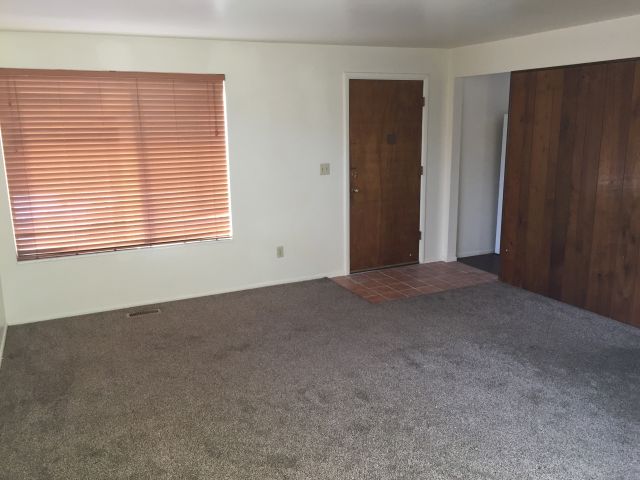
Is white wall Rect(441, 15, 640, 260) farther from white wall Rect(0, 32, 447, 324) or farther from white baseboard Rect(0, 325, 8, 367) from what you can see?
white baseboard Rect(0, 325, 8, 367)

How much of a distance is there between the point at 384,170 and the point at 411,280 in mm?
1150

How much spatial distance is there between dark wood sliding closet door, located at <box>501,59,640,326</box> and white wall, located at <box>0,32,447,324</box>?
3.68 feet

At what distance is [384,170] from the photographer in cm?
520

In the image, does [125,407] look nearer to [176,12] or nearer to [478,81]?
[176,12]

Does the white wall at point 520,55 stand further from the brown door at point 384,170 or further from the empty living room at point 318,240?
the brown door at point 384,170

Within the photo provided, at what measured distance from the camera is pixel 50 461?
235cm

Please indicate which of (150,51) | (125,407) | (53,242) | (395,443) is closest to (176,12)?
(150,51)

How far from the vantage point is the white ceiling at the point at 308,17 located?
9.76 feet

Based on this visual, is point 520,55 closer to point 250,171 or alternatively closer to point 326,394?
point 250,171

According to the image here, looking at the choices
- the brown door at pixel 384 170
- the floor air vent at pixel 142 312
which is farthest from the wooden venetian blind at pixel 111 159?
the brown door at pixel 384 170

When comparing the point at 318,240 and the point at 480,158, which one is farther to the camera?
the point at 480,158

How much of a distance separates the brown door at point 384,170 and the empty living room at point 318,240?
0.03 metres

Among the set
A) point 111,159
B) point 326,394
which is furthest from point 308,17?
point 326,394

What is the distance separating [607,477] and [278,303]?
109 inches
